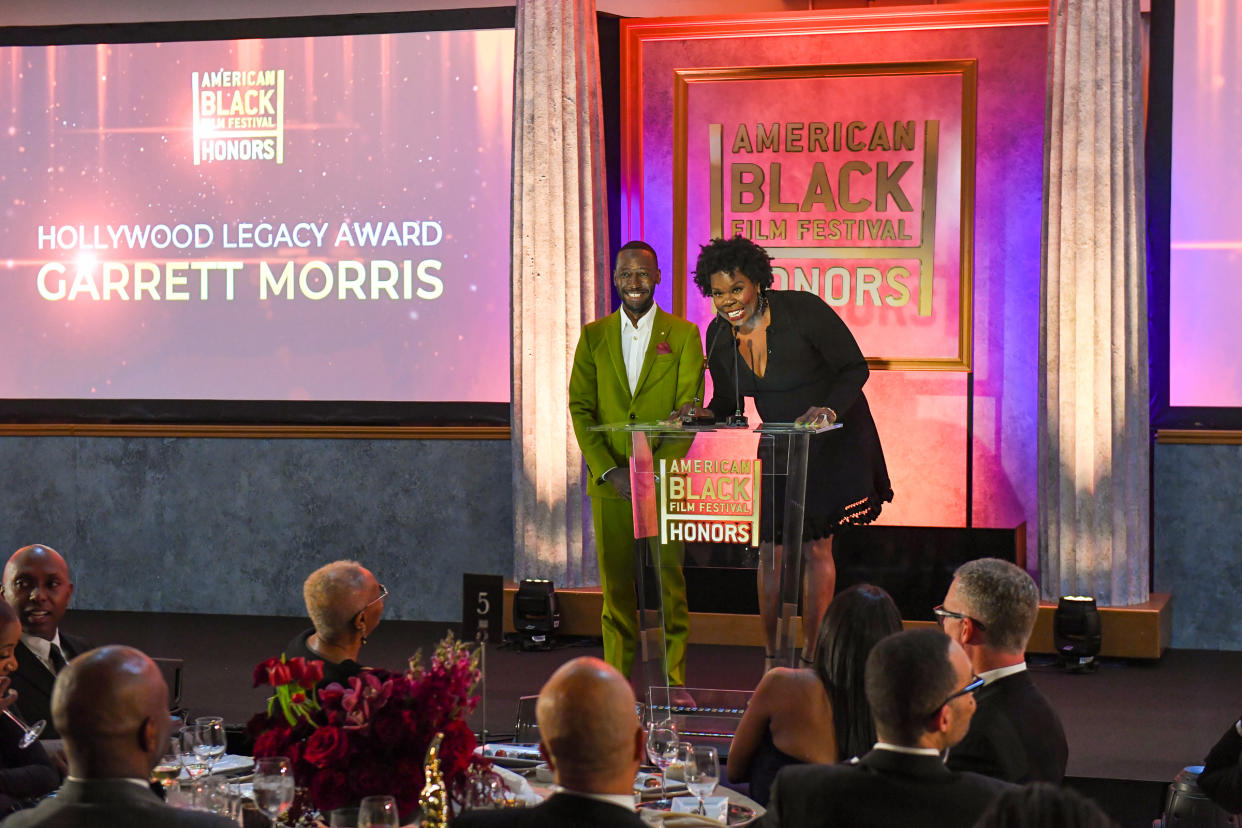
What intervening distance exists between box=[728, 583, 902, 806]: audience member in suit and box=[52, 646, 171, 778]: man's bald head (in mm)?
1473

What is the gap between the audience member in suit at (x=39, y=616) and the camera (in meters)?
4.04

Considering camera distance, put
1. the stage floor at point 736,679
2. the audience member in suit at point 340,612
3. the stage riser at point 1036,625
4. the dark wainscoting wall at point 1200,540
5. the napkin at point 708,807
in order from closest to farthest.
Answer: the napkin at point 708,807, the audience member in suit at point 340,612, the stage floor at point 736,679, the stage riser at point 1036,625, the dark wainscoting wall at point 1200,540

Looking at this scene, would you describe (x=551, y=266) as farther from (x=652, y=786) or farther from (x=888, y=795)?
(x=888, y=795)

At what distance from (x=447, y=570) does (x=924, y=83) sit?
365 centimetres

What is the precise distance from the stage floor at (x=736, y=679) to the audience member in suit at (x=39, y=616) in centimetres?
165

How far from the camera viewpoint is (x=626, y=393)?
572cm

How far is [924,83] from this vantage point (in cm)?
771

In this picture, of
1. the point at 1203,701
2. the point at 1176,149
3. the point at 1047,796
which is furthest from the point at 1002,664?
the point at 1176,149

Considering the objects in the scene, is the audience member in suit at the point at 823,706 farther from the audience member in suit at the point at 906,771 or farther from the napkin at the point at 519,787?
the audience member in suit at the point at 906,771

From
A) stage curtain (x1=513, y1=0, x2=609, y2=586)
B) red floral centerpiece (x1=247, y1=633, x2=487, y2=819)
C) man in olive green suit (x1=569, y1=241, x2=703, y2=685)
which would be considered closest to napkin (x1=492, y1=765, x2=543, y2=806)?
red floral centerpiece (x1=247, y1=633, x2=487, y2=819)

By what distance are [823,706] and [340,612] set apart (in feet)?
3.77

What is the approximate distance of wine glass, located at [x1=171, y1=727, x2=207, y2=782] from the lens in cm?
317

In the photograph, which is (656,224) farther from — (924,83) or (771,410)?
(771,410)

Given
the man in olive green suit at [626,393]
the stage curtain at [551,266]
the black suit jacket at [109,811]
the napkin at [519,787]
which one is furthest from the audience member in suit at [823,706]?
the stage curtain at [551,266]
